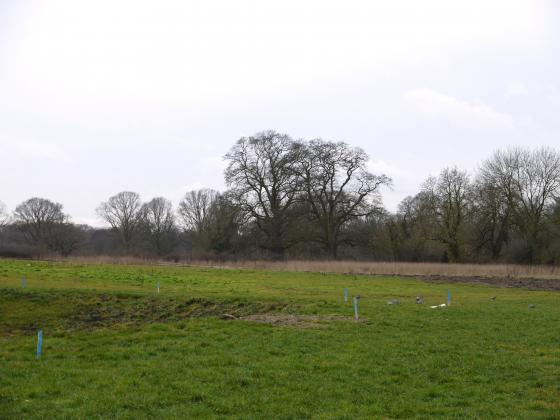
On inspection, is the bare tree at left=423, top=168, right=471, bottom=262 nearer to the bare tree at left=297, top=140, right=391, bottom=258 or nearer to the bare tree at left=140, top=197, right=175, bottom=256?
the bare tree at left=297, top=140, right=391, bottom=258

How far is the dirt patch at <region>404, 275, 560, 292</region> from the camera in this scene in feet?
94.6

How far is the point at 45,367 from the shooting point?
9.43 meters

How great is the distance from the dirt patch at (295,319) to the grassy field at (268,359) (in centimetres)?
6

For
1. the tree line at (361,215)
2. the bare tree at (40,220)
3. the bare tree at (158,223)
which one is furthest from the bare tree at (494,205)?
the bare tree at (40,220)

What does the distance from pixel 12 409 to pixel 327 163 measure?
2051 inches

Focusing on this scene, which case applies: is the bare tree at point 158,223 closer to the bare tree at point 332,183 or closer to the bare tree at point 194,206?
the bare tree at point 194,206

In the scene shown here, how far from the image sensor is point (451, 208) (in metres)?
53.1

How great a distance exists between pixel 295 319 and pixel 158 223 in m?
79.0

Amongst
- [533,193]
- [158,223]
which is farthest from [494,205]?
[158,223]

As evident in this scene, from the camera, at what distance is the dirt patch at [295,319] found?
14023 millimetres

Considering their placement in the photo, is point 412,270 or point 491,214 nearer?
point 412,270

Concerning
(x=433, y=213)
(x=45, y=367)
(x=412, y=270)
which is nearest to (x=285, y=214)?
(x=433, y=213)

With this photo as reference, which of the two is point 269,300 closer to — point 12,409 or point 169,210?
point 12,409

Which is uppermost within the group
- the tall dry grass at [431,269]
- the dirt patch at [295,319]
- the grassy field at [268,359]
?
the tall dry grass at [431,269]
